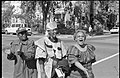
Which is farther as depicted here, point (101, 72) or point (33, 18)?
point (33, 18)

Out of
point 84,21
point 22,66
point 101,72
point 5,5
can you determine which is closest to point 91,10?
point 84,21

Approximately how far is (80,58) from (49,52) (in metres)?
0.48

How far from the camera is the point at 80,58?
4.02 metres

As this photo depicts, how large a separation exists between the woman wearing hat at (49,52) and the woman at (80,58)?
167 mm

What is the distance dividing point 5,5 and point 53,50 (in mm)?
53326

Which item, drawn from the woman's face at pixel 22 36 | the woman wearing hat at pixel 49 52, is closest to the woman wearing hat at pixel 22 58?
the woman's face at pixel 22 36

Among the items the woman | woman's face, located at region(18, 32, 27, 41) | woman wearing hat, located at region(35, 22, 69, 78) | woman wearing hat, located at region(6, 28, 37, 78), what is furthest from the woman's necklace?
woman's face, located at region(18, 32, 27, 41)

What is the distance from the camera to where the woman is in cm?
399

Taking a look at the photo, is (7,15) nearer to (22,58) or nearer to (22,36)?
(22,36)

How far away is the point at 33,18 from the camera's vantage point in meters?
49.5

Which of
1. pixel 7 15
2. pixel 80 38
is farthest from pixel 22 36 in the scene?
pixel 7 15

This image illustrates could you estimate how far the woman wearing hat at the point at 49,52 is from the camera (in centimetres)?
404

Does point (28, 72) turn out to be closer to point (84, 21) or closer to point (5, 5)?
point (84, 21)

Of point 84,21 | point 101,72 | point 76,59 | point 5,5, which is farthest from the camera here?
point 5,5
